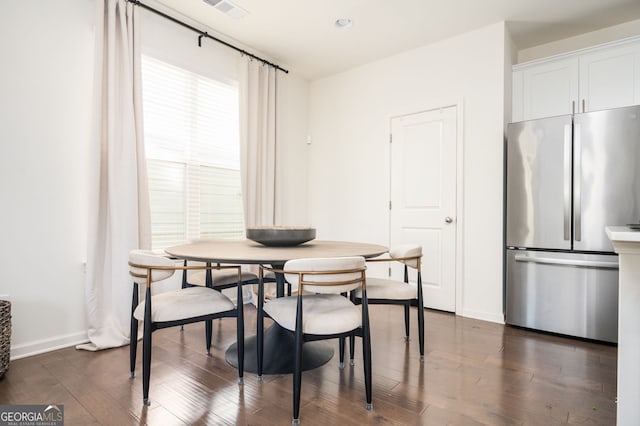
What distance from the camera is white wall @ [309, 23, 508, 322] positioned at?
332cm

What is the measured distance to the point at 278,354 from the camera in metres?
2.35

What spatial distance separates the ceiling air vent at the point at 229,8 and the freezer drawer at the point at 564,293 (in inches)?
126

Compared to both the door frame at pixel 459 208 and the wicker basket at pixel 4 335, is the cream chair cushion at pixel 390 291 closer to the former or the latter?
the door frame at pixel 459 208

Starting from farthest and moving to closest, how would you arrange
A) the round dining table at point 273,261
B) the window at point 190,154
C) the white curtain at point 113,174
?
1. the window at point 190,154
2. the white curtain at point 113,174
3. the round dining table at point 273,261

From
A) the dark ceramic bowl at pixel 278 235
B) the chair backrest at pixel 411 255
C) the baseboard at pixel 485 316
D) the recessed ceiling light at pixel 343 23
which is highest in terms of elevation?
the recessed ceiling light at pixel 343 23

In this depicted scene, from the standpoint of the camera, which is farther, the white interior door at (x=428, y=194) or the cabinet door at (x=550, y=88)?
the white interior door at (x=428, y=194)

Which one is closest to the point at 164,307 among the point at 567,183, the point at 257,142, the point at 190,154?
the point at 190,154

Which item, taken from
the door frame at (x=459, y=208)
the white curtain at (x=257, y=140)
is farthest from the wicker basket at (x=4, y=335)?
the door frame at (x=459, y=208)

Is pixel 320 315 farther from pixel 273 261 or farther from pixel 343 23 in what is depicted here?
pixel 343 23

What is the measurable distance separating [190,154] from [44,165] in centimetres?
118

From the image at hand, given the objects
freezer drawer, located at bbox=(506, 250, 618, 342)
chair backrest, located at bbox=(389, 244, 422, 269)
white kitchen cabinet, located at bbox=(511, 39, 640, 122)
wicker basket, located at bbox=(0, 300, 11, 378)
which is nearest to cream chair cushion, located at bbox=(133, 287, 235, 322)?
wicker basket, located at bbox=(0, 300, 11, 378)

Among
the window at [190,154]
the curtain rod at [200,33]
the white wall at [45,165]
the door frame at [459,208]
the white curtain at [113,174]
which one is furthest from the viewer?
the door frame at [459,208]

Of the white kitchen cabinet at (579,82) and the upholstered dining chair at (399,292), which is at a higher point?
the white kitchen cabinet at (579,82)

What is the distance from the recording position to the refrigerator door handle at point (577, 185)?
9.21ft
